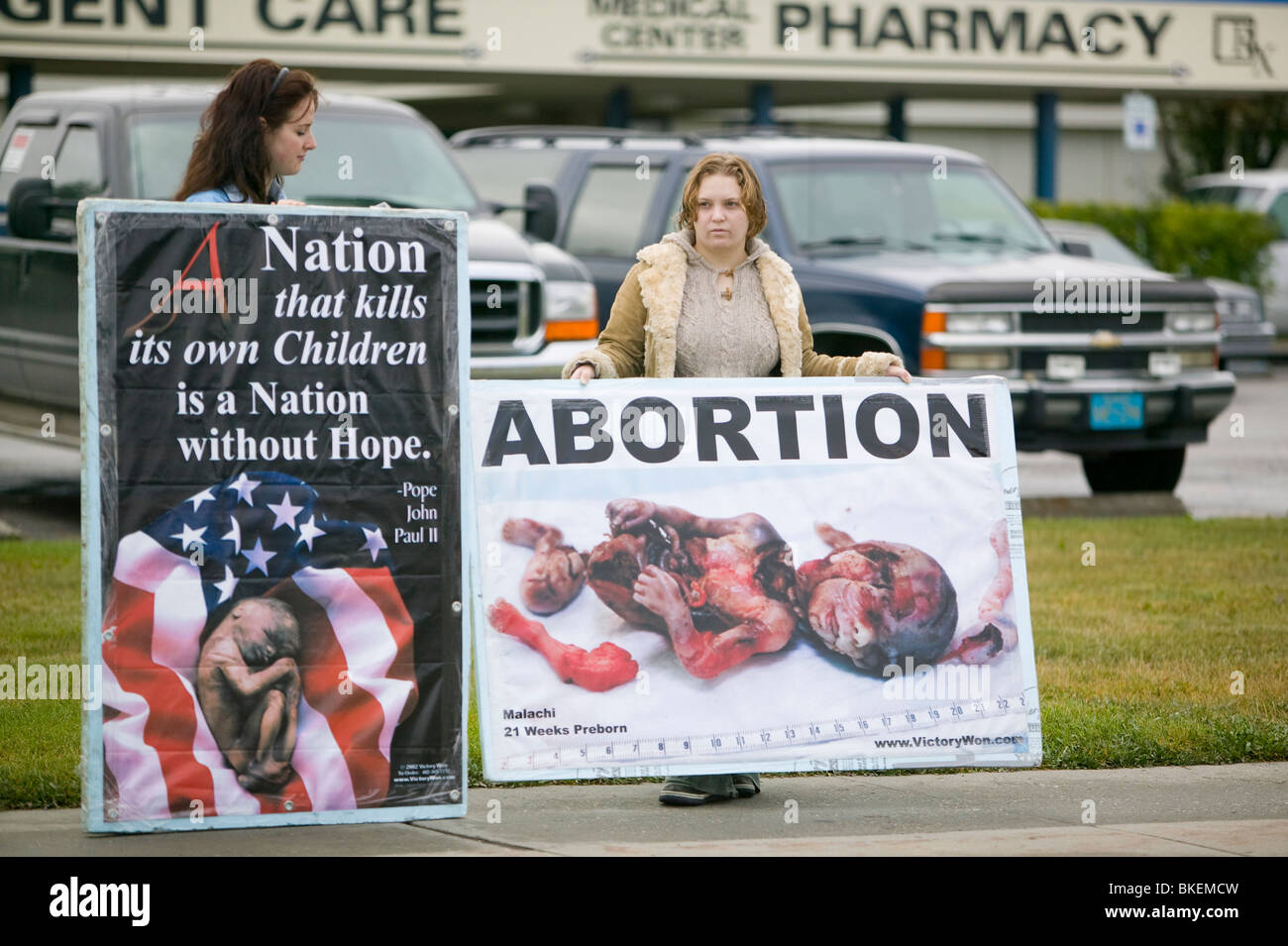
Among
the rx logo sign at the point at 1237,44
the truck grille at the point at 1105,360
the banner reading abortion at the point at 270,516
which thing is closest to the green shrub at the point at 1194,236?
the rx logo sign at the point at 1237,44

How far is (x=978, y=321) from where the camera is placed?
450 inches

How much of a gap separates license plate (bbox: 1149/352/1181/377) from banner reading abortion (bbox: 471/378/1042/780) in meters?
6.68

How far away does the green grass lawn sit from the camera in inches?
247

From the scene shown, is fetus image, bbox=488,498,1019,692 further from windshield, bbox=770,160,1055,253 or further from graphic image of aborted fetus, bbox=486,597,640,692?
windshield, bbox=770,160,1055,253

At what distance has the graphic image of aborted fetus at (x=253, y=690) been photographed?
16.4 ft

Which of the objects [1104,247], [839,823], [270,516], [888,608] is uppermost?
[1104,247]

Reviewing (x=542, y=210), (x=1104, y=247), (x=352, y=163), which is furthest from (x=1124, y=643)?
(x=1104, y=247)

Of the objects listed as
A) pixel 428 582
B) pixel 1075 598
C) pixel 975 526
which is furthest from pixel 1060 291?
pixel 428 582

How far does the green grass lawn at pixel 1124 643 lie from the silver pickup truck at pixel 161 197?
57.2 inches

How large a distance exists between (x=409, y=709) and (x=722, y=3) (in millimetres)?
23892

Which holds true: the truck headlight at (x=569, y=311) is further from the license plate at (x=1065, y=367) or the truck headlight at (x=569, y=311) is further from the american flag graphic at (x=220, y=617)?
Answer: the american flag graphic at (x=220, y=617)

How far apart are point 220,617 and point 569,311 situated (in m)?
6.29

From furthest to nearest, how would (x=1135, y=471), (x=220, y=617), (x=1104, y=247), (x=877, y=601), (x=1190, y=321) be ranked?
(x=1104, y=247)
(x=1135, y=471)
(x=1190, y=321)
(x=877, y=601)
(x=220, y=617)

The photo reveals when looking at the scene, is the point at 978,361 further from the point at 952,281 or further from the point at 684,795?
the point at 684,795
